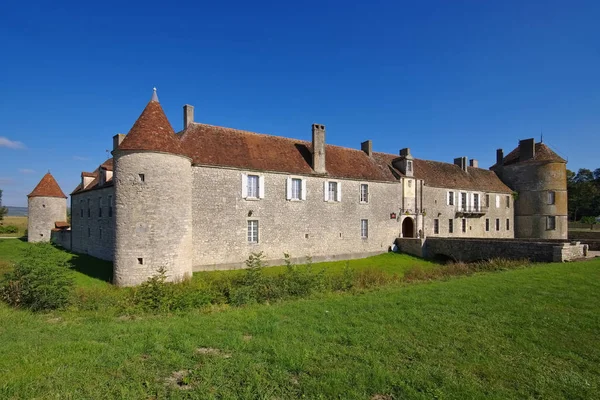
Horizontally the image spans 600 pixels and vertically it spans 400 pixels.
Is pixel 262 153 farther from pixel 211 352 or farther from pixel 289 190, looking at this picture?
pixel 211 352

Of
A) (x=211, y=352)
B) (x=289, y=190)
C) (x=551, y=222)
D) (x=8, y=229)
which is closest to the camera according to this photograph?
(x=211, y=352)

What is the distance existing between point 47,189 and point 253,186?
21576 mm

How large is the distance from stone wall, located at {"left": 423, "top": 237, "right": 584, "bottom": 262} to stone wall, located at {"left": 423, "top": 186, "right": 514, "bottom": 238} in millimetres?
3469

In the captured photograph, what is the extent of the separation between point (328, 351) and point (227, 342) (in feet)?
5.63

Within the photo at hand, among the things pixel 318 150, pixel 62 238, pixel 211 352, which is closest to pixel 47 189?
pixel 62 238

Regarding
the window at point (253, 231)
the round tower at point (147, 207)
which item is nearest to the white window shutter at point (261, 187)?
the window at point (253, 231)

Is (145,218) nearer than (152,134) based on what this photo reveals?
Yes

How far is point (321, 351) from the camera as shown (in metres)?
5.17

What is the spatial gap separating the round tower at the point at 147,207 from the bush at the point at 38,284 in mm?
4225

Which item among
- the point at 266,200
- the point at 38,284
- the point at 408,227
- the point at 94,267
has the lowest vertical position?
the point at 94,267

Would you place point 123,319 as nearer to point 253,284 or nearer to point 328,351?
point 253,284

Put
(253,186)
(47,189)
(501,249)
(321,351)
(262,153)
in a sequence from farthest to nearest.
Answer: (47,189)
(262,153)
(501,249)
(253,186)
(321,351)

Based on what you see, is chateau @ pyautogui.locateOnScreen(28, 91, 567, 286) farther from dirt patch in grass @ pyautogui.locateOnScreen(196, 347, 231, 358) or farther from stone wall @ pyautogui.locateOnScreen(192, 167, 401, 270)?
dirt patch in grass @ pyautogui.locateOnScreen(196, 347, 231, 358)

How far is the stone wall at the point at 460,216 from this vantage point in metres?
26.5
